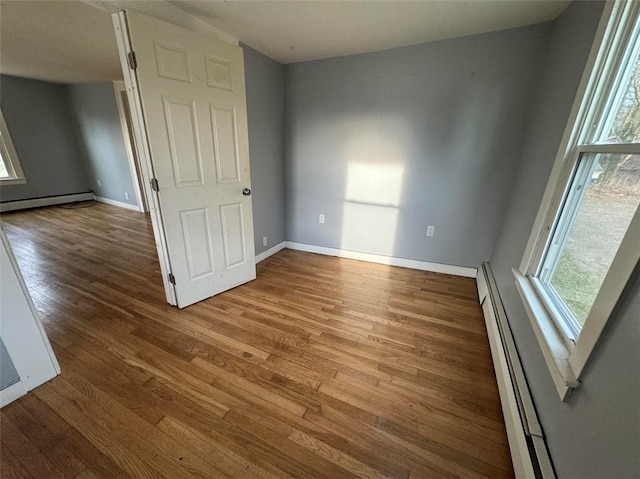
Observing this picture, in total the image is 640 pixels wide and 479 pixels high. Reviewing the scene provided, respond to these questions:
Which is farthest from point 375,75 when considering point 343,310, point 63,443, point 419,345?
point 63,443

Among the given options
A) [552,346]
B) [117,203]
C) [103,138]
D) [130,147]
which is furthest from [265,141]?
[117,203]

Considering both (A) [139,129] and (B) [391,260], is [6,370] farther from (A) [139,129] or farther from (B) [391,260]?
(B) [391,260]

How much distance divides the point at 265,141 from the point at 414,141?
1594mm

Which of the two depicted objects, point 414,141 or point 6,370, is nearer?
point 6,370

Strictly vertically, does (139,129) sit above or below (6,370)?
above

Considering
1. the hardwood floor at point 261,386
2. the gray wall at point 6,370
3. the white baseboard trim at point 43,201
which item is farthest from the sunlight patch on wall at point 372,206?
the white baseboard trim at point 43,201

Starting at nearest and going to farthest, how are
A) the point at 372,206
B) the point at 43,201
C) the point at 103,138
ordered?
the point at 372,206 < the point at 103,138 < the point at 43,201

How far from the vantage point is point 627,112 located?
3.40ft

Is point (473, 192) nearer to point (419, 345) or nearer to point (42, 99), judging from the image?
point (419, 345)

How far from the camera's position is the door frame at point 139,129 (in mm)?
1520

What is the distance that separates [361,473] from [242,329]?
118 cm

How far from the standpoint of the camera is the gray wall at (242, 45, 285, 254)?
253 centimetres

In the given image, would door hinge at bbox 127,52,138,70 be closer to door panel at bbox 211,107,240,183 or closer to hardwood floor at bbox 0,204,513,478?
door panel at bbox 211,107,240,183

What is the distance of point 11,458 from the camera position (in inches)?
42.8
